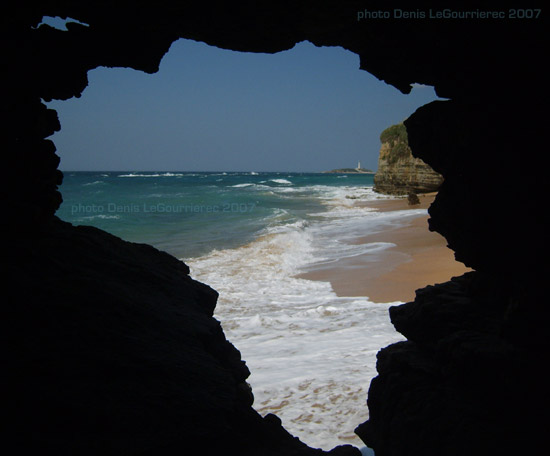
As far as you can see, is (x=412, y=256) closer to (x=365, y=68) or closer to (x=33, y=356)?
(x=365, y=68)

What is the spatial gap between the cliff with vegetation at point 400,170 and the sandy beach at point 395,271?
22.5 m

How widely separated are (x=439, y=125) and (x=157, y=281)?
3.45 m

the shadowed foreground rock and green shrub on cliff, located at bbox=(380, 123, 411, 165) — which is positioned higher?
green shrub on cliff, located at bbox=(380, 123, 411, 165)

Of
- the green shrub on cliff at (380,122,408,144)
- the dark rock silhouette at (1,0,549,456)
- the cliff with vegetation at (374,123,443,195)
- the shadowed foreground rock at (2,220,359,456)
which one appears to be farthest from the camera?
the green shrub on cliff at (380,122,408,144)

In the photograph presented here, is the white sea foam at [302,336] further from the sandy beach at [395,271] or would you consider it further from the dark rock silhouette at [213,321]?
the dark rock silhouette at [213,321]

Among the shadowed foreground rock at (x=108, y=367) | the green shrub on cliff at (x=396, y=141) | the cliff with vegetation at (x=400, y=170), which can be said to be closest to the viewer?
the shadowed foreground rock at (x=108, y=367)

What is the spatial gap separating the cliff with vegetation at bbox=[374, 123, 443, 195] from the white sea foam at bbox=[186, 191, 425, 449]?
952 inches

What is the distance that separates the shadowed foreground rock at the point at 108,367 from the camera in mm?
2527

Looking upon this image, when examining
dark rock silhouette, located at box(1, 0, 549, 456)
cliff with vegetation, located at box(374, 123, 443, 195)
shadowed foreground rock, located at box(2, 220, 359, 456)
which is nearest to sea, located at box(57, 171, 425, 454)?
dark rock silhouette, located at box(1, 0, 549, 456)

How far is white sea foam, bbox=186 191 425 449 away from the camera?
517cm

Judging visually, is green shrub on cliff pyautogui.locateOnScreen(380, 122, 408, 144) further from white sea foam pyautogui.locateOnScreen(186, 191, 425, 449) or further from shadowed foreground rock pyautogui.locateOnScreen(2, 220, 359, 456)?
shadowed foreground rock pyautogui.locateOnScreen(2, 220, 359, 456)

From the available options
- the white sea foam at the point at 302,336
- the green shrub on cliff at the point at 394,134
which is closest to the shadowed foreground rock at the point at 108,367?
the white sea foam at the point at 302,336

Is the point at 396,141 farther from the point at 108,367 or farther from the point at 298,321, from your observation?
the point at 108,367

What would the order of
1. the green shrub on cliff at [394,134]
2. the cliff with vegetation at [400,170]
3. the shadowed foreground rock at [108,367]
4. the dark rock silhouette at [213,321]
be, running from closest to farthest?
the shadowed foreground rock at [108,367] < the dark rock silhouette at [213,321] < the cliff with vegetation at [400,170] < the green shrub on cliff at [394,134]
